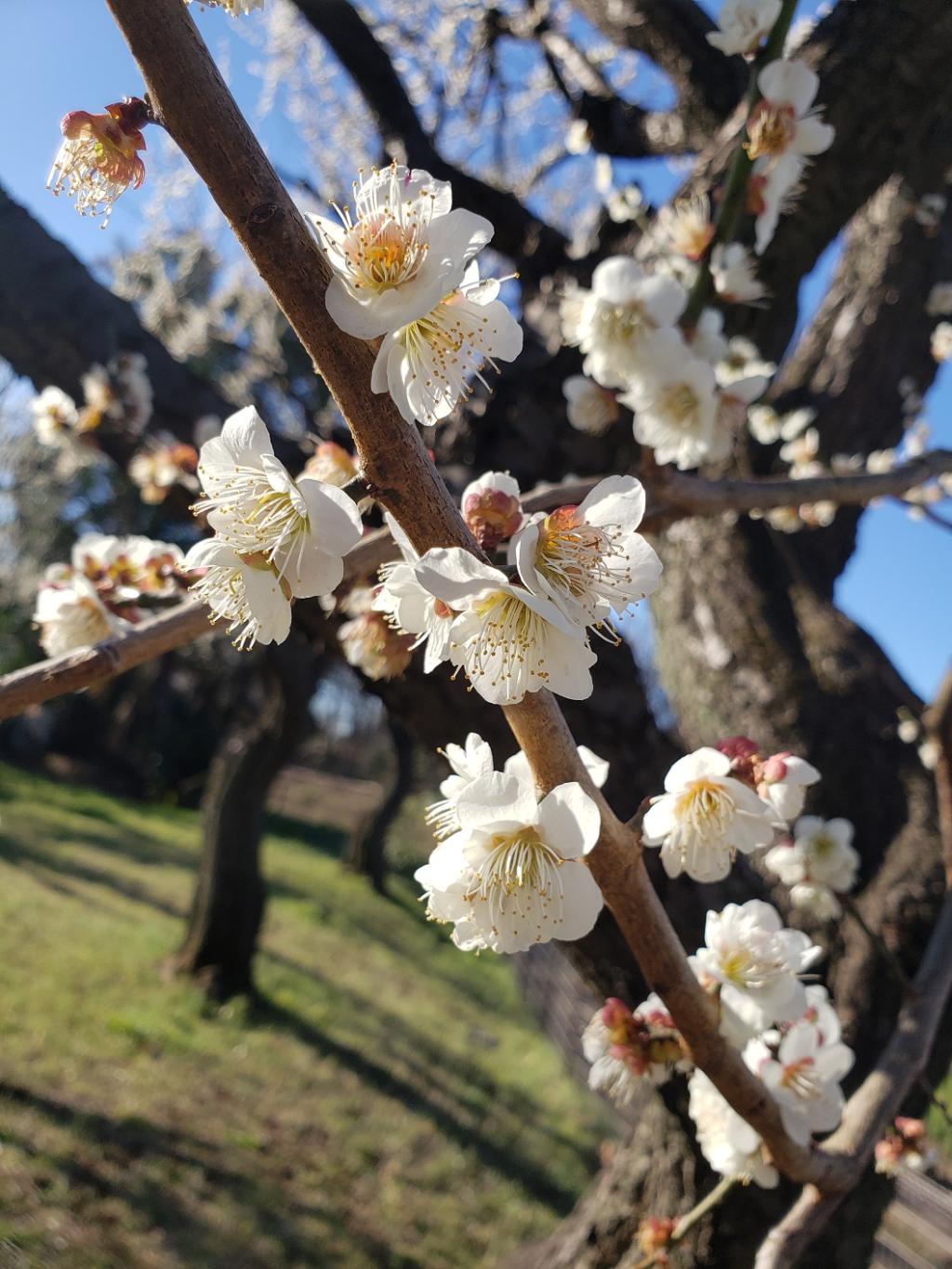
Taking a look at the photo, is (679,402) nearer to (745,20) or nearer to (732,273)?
(732,273)

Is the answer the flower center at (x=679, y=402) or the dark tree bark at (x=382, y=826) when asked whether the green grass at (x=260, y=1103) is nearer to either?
the dark tree bark at (x=382, y=826)

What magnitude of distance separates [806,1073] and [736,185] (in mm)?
1288

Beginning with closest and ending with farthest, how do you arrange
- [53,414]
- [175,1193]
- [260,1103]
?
[53,414]
[175,1193]
[260,1103]

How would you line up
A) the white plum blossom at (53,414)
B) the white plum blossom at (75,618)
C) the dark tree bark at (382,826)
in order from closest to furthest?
the white plum blossom at (75,618) < the white plum blossom at (53,414) < the dark tree bark at (382,826)

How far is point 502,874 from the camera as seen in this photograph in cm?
69

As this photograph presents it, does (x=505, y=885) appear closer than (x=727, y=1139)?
Yes

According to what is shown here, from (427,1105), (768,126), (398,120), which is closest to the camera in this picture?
(768,126)

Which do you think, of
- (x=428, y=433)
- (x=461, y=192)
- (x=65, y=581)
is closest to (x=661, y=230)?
(x=428, y=433)

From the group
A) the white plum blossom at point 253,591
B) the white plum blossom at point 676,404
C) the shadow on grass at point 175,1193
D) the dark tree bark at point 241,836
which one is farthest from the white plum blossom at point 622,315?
the dark tree bark at point 241,836

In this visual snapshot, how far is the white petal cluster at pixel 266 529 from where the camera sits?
1.89 feet

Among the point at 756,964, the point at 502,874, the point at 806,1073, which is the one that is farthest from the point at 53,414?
the point at 806,1073

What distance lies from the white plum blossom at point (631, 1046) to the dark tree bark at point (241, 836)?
3500 mm

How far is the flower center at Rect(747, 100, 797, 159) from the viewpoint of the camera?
4.03ft

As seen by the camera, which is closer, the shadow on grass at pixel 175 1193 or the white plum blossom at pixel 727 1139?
the white plum blossom at pixel 727 1139
